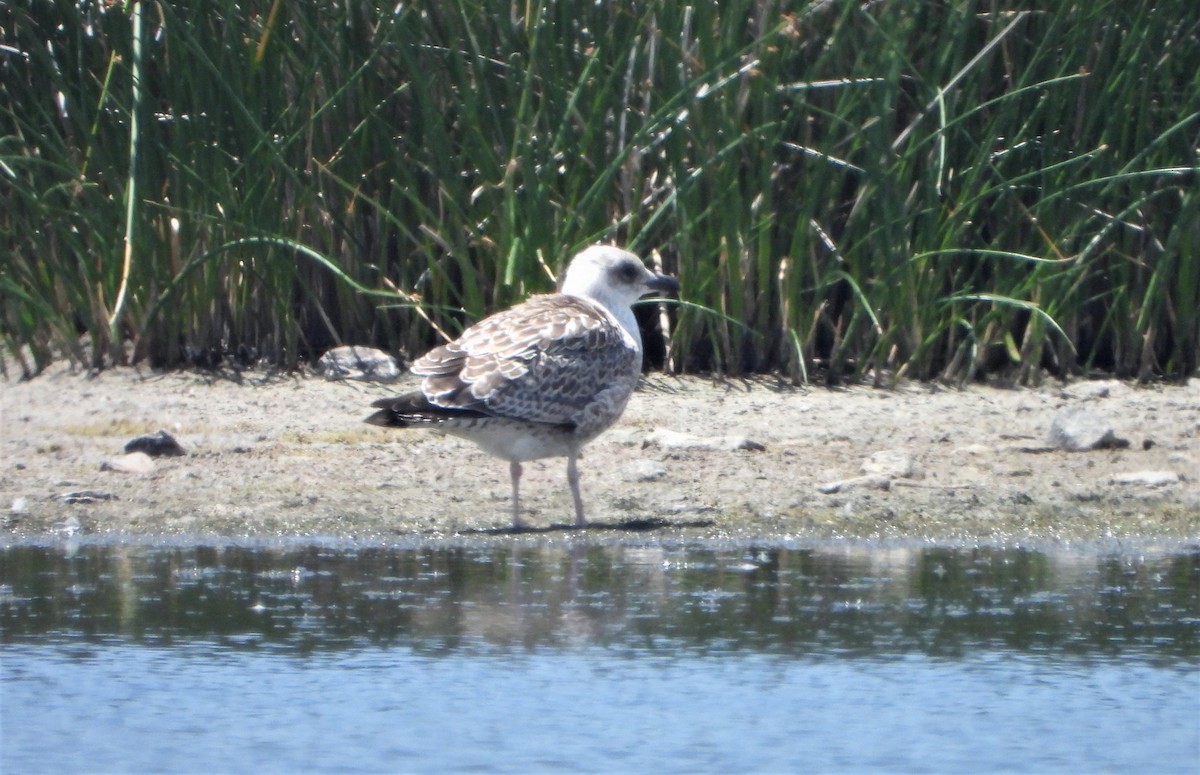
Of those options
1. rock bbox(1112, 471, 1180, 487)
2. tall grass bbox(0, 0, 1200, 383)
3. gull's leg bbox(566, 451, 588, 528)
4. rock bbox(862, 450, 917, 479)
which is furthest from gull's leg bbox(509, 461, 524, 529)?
rock bbox(1112, 471, 1180, 487)

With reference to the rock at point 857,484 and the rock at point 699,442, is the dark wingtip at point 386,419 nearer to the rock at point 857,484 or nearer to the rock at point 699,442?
the rock at point 699,442

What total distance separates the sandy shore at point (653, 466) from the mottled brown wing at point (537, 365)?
1.20ft

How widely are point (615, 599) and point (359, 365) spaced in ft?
10.2

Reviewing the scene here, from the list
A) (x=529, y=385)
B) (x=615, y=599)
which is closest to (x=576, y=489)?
(x=529, y=385)

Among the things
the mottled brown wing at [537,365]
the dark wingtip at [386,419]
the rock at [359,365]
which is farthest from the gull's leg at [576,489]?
the rock at [359,365]

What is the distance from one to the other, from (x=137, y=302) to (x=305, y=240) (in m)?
0.73

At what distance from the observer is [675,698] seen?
164 inches

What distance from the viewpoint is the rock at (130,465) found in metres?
6.63

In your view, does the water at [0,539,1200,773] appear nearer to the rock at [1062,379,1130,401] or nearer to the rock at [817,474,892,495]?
the rock at [817,474,892,495]

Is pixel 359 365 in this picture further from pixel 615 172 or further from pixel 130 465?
pixel 130 465

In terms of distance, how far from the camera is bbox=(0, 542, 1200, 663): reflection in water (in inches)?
183

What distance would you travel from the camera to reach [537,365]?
20.5 ft

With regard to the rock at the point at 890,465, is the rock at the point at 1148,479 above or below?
below

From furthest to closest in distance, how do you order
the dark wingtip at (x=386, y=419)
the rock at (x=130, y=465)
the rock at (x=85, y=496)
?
1. the rock at (x=130, y=465)
2. the rock at (x=85, y=496)
3. the dark wingtip at (x=386, y=419)
